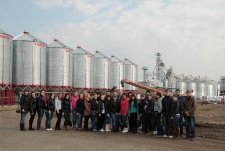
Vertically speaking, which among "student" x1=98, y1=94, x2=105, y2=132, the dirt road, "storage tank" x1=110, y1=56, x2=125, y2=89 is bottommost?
the dirt road

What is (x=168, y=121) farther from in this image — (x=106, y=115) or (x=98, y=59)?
(x=98, y=59)

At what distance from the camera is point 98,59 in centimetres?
4666

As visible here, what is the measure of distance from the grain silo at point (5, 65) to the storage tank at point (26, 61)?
48.2 inches

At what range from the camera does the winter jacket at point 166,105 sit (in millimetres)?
13547

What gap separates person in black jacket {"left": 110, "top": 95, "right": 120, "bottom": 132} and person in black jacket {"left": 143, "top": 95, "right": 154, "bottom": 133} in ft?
4.46

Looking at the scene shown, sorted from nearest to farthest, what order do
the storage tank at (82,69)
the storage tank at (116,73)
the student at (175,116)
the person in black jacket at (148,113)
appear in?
the student at (175,116)
the person in black jacket at (148,113)
the storage tank at (82,69)
the storage tank at (116,73)

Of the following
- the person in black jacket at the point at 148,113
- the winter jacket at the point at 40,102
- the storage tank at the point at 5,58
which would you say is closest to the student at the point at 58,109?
the winter jacket at the point at 40,102

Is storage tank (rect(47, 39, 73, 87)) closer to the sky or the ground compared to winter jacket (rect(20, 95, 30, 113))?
closer to the sky

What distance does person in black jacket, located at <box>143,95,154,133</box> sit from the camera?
14.7 meters

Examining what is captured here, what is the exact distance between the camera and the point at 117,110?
51.0ft

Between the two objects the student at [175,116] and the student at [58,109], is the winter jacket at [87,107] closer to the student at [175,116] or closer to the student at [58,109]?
the student at [58,109]

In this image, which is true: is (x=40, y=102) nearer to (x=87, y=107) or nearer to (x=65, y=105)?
(x=65, y=105)

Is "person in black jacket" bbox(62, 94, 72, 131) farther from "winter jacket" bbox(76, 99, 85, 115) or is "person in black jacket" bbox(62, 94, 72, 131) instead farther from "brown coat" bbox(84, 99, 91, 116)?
"brown coat" bbox(84, 99, 91, 116)

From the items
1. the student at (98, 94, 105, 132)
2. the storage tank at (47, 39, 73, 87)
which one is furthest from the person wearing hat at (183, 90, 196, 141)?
the storage tank at (47, 39, 73, 87)
